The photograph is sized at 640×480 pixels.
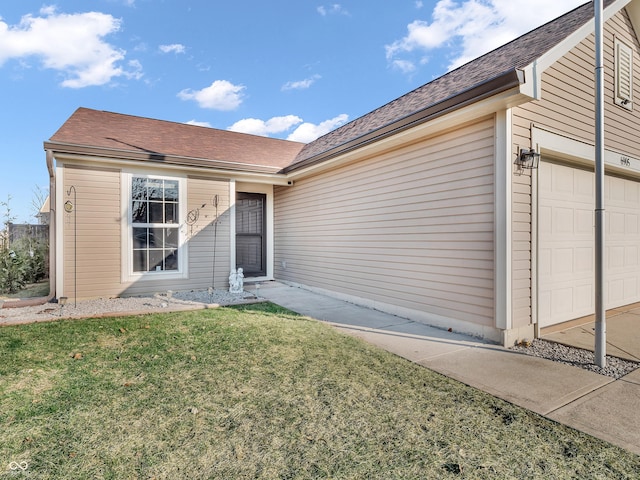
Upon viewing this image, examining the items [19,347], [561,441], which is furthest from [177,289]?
[561,441]

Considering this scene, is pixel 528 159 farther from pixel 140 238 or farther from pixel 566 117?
pixel 140 238

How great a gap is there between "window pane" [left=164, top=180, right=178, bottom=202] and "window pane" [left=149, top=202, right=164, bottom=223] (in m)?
0.25

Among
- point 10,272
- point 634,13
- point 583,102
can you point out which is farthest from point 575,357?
point 10,272

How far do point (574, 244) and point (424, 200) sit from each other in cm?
226

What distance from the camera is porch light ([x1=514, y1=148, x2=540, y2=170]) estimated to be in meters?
4.10

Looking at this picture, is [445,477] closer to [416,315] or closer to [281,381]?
[281,381]

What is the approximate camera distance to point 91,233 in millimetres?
6613

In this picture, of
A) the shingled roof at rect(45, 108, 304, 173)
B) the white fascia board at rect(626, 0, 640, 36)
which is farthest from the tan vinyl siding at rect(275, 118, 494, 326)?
the white fascia board at rect(626, 0, 640, 36)

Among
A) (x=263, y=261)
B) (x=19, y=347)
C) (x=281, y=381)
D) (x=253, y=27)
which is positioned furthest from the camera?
(x=253, y=27)

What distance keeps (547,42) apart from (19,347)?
7.66 meters

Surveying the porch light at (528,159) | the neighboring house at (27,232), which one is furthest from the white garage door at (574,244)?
the neighboring house at (27,232)

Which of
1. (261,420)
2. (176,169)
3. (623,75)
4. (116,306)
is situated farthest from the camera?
(176,169)

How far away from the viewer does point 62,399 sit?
2.61 metres

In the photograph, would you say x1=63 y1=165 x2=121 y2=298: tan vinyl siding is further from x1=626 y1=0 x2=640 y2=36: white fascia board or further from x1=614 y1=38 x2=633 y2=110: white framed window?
x1=626 y1=0 x2=640 y2=36: white fascia board
